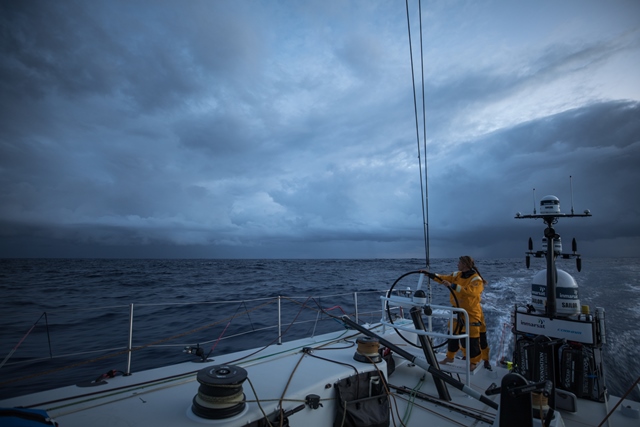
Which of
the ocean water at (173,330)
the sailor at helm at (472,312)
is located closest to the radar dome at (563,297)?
the sailor at helm at (472,312)

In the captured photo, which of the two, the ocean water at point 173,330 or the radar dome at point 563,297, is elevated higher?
the radar dome at point 563,297

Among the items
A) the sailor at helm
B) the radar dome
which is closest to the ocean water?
the sailor at helm

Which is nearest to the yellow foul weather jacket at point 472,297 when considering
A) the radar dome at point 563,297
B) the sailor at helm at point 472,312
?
the sailor at helm at point 472,312

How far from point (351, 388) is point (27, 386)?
288 inches

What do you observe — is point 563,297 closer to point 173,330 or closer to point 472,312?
point 472,312

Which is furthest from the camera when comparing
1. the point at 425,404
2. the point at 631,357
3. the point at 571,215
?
the point at 631,357

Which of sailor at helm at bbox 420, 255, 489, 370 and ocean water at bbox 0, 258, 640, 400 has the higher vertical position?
sailor at helm at bbox 420, 255, 489, 370

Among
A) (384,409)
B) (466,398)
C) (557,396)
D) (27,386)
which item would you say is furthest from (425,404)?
(27,386)

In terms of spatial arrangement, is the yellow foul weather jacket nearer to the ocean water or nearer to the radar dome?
the radar dome

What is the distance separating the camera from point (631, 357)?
8.84 m

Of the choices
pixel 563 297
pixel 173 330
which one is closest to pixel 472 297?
pixel 563 297

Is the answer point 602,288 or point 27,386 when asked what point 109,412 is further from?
point 602,288

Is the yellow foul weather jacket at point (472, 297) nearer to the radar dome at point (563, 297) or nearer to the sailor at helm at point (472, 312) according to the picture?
the sailor at helm at point (472, 312)

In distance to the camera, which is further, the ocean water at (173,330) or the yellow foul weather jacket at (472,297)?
the ocean water at (173,330)
